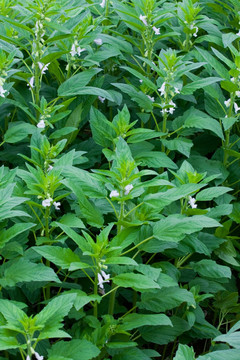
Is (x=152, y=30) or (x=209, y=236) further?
(x=152, y=30)

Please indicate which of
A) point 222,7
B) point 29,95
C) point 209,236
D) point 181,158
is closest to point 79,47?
point 29,95

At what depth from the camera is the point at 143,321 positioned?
2.52 m

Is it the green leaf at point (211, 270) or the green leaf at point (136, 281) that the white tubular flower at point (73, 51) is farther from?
the green leaf at point (136, 281)

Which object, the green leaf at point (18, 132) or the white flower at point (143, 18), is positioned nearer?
the green leaf at point (18, 132)

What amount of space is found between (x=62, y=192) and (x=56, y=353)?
2.95 feet

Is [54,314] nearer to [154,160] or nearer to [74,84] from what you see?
[154,160]

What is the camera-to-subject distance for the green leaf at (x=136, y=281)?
7.45ft

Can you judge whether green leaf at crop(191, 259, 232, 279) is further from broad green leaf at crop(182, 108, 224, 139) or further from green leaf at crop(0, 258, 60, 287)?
green leaf at crop(0, 258, 60, 287)

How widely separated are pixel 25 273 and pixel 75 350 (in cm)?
41

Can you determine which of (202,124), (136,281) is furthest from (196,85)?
(136,281)

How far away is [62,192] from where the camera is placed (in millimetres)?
2857

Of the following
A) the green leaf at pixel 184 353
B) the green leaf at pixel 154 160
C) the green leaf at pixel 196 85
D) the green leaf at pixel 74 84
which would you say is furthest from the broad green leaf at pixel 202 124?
the green leaf at pixel 184 353

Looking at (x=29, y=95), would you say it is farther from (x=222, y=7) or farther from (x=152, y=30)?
(x=222, y=7)

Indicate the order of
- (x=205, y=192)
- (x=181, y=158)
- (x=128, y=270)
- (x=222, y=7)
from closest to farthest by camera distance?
(x=128, y=270), (x=205, y=192), (x=181, y=158), (x=222, y=7)
